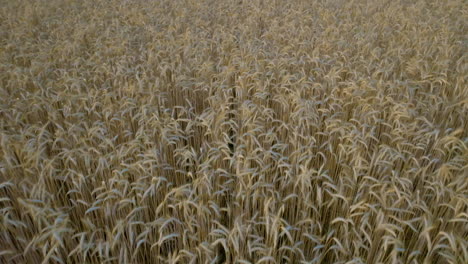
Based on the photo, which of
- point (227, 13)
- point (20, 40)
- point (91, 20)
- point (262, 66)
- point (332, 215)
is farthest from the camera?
point (227, 13)

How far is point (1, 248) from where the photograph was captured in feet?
5.07

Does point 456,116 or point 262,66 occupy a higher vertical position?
point 262,66

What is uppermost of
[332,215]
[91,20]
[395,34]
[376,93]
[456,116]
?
[91,20]

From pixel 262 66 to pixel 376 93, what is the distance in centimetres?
103

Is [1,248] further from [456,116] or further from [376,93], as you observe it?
[456,116]

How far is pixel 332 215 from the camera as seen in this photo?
1717 millimetres

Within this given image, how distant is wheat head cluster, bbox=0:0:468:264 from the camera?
147cm

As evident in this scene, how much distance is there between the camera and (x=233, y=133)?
2.77 meters

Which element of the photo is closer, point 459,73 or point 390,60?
point 459,73

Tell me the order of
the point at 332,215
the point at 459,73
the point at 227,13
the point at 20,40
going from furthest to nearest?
the point at 227,13
the point at 20,40
the point at 459,73
the point at 332,215

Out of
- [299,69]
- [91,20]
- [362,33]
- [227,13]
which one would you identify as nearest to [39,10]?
[91,20]

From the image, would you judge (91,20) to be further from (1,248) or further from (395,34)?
(395,34)

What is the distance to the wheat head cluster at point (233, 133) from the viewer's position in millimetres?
1471

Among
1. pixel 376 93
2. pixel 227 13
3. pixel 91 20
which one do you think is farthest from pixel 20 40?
pixel 376 93
